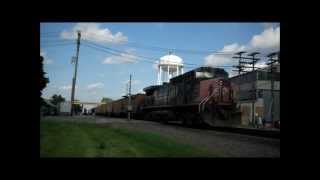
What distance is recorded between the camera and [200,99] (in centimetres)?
1941

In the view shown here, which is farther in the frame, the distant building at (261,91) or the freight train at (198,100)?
the distant building at (261,91)

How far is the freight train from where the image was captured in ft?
61.5

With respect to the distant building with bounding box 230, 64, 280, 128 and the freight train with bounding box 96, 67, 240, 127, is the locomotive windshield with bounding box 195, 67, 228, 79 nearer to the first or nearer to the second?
the freight train with bounding box 96, 67, 240, 127

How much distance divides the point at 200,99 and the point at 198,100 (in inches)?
7.3

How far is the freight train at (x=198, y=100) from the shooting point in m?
18.7

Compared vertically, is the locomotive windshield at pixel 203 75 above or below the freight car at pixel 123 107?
above

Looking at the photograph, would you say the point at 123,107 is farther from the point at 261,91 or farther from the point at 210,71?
the point at 210,71

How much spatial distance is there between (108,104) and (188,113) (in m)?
30.7

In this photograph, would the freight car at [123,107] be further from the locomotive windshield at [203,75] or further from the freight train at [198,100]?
the locomotive windshield at [203,75]

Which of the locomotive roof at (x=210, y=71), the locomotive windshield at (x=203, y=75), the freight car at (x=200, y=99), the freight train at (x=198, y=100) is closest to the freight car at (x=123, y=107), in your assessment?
the freight train at (x=198, y=100)

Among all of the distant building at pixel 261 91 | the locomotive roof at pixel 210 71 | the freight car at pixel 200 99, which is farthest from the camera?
the distant building at pixel 261 91
